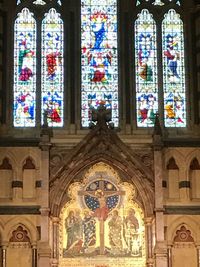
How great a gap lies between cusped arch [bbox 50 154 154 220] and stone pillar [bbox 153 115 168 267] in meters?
0.28

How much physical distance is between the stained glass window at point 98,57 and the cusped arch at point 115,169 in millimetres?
1404

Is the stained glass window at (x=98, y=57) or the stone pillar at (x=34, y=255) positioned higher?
the stained glass window at (x=98, y=57)

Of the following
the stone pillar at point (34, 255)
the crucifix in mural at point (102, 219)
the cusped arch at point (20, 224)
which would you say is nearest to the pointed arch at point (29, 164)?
the crucifix in mural at point (102, 219)

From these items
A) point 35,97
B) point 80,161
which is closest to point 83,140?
point 80,161

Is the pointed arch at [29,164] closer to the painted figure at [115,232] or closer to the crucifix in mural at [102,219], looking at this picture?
the crucifix in mural at [102,219]

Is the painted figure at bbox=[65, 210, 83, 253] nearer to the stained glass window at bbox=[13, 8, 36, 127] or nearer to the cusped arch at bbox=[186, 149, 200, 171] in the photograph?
the stained glass window at bbox=[13, 8, 36, 127]

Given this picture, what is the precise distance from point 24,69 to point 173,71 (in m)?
4.80

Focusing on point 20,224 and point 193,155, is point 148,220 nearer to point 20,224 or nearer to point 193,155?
point 193,155

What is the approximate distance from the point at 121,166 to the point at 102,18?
5209mm

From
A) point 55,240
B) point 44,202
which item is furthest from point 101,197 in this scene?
point 55,240

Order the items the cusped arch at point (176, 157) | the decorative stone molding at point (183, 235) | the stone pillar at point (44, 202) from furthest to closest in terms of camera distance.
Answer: the cusped arch at point (176, 157) < the decorative stone molding at point (183, 235) < the stone pillar at point (44, 202)

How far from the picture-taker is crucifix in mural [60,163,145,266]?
24.9 metres

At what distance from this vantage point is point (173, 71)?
27016 mm

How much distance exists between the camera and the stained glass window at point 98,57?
2664cm
